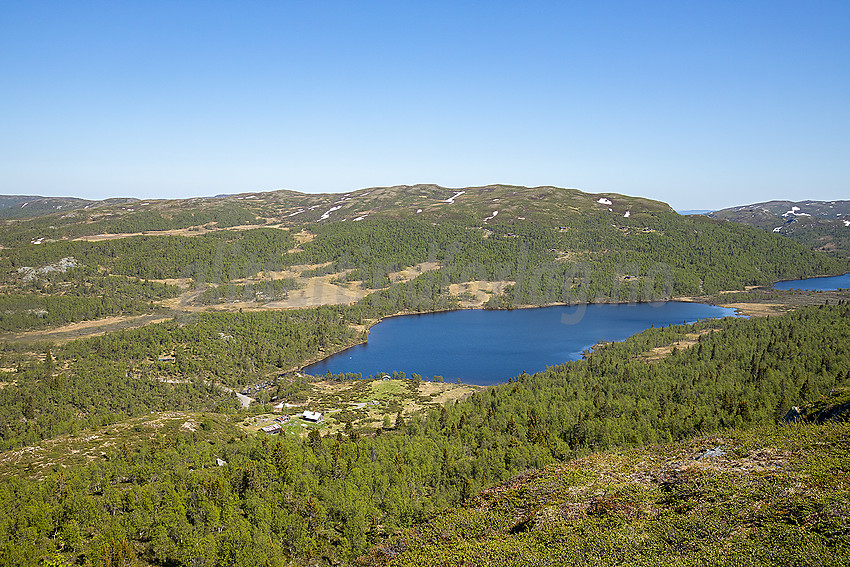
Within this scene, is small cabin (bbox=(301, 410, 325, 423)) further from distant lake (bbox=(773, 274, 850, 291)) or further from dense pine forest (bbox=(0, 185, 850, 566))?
distant lake (bbox=(773, 274, 850, 291))

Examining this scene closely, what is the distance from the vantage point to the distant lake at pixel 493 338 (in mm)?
102062

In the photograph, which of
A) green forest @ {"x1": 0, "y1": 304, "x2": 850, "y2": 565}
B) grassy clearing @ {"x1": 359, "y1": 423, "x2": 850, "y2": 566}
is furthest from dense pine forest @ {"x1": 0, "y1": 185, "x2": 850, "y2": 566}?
grassy clearing @ {"x1": 359, "y1": 423, "x2": 850, "y2": 566}

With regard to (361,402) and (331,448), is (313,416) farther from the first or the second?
(331,448)

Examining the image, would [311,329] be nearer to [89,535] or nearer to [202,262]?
[202,262]

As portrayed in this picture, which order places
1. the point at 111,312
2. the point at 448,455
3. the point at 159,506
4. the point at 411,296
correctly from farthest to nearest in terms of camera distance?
the point at 411,296 → the point at 111,312 → the point at 448,455 → the point at 159,506

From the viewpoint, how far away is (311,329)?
122 meters

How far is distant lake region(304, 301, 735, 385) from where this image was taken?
335 ft

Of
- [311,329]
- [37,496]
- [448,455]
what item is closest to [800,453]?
[448,455]

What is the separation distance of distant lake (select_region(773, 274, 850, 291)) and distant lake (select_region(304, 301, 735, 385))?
182ft

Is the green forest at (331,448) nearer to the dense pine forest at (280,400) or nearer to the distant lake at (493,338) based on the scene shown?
the dense pine forest at (280,400)

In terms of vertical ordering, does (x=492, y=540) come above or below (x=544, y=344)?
above

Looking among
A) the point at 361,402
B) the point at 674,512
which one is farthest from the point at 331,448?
the point at 674,512

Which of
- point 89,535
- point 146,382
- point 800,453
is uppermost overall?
point 800,453

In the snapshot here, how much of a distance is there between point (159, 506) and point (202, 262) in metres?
146
